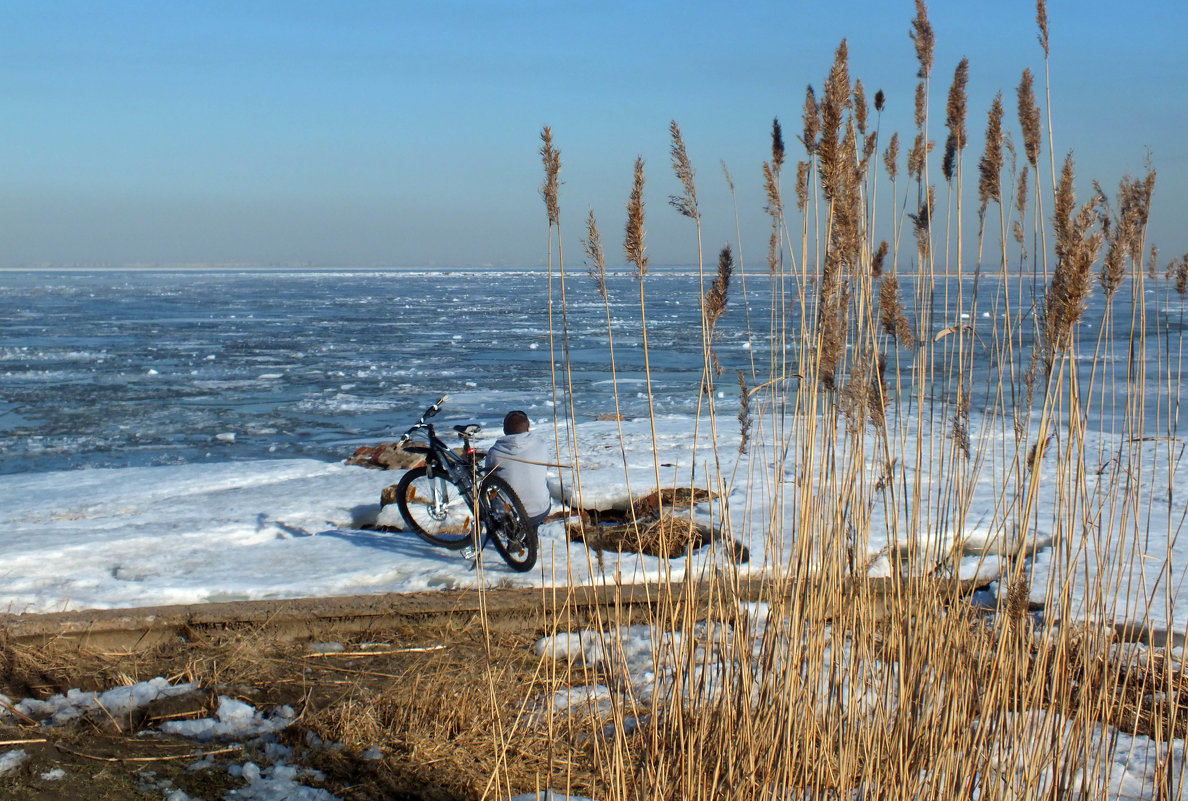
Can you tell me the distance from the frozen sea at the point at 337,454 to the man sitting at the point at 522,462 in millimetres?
270

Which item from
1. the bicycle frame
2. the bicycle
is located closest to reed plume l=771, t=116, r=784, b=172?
the bicycle

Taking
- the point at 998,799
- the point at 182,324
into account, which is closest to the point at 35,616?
the point at 998,799

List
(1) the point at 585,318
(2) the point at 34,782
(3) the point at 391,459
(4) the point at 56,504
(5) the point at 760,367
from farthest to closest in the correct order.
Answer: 1. (1) the point at 585,318
2. (5) the point at 760,367
3. (3) the point at 391,459
4. (4) the point at 56,504
5. (2) the point at 34,782

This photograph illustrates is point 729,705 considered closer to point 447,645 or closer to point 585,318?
point 447,645

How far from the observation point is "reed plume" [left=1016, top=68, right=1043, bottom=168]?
7.11 ft

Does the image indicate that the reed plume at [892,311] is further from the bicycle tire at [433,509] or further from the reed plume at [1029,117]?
the bicycle tire at [433,509]

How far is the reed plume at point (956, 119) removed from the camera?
7.32 feet

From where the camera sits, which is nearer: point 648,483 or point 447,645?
point 447,645

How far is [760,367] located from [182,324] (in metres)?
20.7

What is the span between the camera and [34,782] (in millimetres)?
2945

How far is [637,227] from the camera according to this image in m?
1.84

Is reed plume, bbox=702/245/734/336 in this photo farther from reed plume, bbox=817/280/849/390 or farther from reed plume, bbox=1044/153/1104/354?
reed plume, bbox=1044/153/1104/354

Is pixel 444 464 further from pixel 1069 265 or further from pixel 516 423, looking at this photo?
pixel 1069 265

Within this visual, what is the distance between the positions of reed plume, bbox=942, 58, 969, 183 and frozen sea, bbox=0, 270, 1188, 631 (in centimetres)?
50
